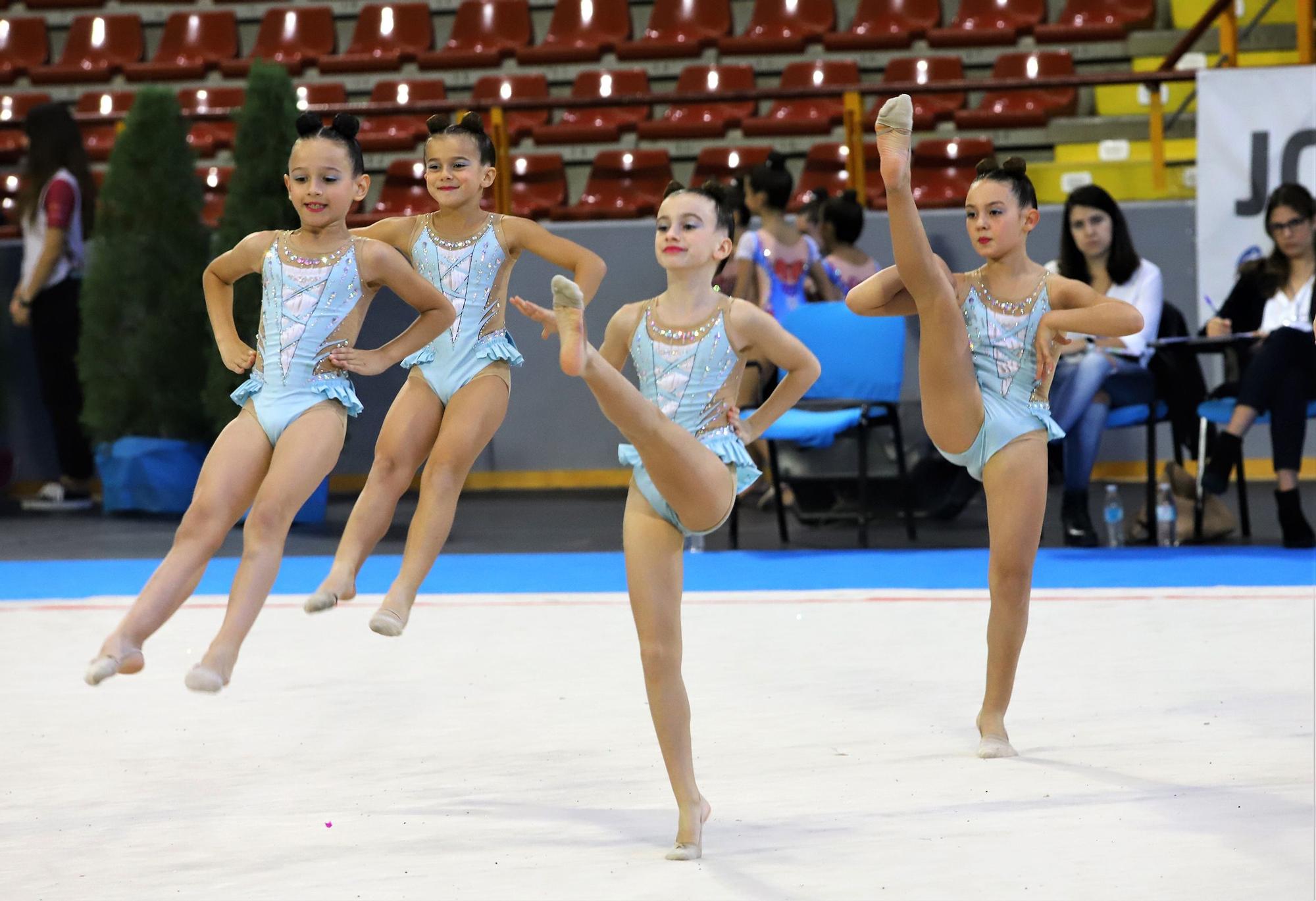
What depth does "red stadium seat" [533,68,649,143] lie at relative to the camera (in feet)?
37.8

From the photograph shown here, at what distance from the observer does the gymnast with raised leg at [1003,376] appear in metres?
3.91

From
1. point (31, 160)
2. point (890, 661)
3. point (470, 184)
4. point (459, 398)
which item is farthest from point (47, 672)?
point (31, 160)

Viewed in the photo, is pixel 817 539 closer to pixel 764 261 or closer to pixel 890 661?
pixel 764 261

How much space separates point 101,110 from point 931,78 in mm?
6309

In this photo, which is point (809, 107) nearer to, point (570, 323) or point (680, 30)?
Result: point (680, 30)

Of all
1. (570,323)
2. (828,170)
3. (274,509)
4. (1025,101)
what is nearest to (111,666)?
(274,509)

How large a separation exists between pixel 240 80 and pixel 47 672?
853cm

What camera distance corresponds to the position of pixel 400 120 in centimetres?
1207

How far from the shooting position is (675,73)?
12.1m

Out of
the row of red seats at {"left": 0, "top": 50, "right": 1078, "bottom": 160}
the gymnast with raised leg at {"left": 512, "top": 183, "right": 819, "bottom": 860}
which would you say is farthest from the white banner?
the gymnast with raised leg at {"left": 512, "top": 183, "right": 819, "bottom": 860}

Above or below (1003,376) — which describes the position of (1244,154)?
above

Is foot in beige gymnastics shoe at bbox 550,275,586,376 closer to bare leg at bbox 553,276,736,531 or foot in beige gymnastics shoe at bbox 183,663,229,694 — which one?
bare leg at bbox 553,276,736,531

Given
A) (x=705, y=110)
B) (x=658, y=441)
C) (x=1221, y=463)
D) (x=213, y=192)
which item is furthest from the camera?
(x=705, y=110)

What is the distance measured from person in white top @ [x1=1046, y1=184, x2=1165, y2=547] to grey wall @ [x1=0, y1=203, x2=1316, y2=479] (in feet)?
7.06
